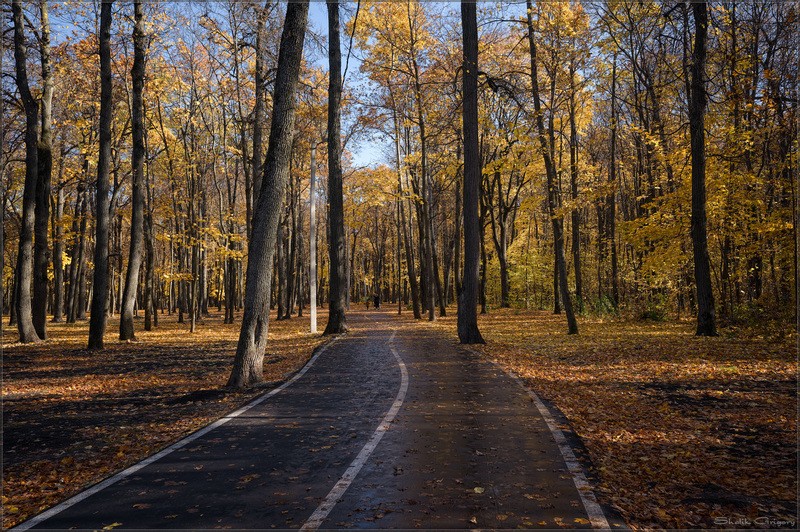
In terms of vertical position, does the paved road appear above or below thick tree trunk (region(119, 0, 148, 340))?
below

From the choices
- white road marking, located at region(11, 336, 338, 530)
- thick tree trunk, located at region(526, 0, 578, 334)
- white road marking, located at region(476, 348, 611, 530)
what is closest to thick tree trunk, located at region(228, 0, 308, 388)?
white road marking, located at region(11, 336, 338, 530)

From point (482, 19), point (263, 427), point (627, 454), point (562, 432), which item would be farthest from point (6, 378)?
point (482, 19)

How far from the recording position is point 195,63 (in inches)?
1110

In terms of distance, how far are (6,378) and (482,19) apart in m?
18.8

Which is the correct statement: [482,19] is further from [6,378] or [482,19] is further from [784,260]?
[6,378]

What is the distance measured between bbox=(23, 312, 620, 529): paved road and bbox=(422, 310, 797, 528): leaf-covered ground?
2.37 ft

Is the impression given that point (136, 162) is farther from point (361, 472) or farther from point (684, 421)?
point (684, 421)

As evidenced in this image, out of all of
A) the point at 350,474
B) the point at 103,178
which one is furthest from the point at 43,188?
the point at 350,474

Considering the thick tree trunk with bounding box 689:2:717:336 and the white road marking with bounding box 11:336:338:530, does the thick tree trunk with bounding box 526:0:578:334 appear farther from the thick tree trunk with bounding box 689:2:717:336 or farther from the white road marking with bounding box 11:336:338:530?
the white road marking with bounding box 11:336:338:530

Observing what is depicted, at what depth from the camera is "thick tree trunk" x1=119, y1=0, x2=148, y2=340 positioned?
707 inches

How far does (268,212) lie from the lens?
10242 millimetres

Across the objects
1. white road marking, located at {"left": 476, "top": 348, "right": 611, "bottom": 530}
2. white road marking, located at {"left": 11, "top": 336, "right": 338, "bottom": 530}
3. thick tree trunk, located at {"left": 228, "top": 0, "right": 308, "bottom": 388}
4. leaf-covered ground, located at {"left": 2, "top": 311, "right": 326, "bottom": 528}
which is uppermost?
thick tree trunk, located at {"left": 228, "top": 0, "right": 308, "bottom": 388}

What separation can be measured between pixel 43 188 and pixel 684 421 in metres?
22.1

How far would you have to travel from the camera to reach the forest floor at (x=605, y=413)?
4762 millimetres
